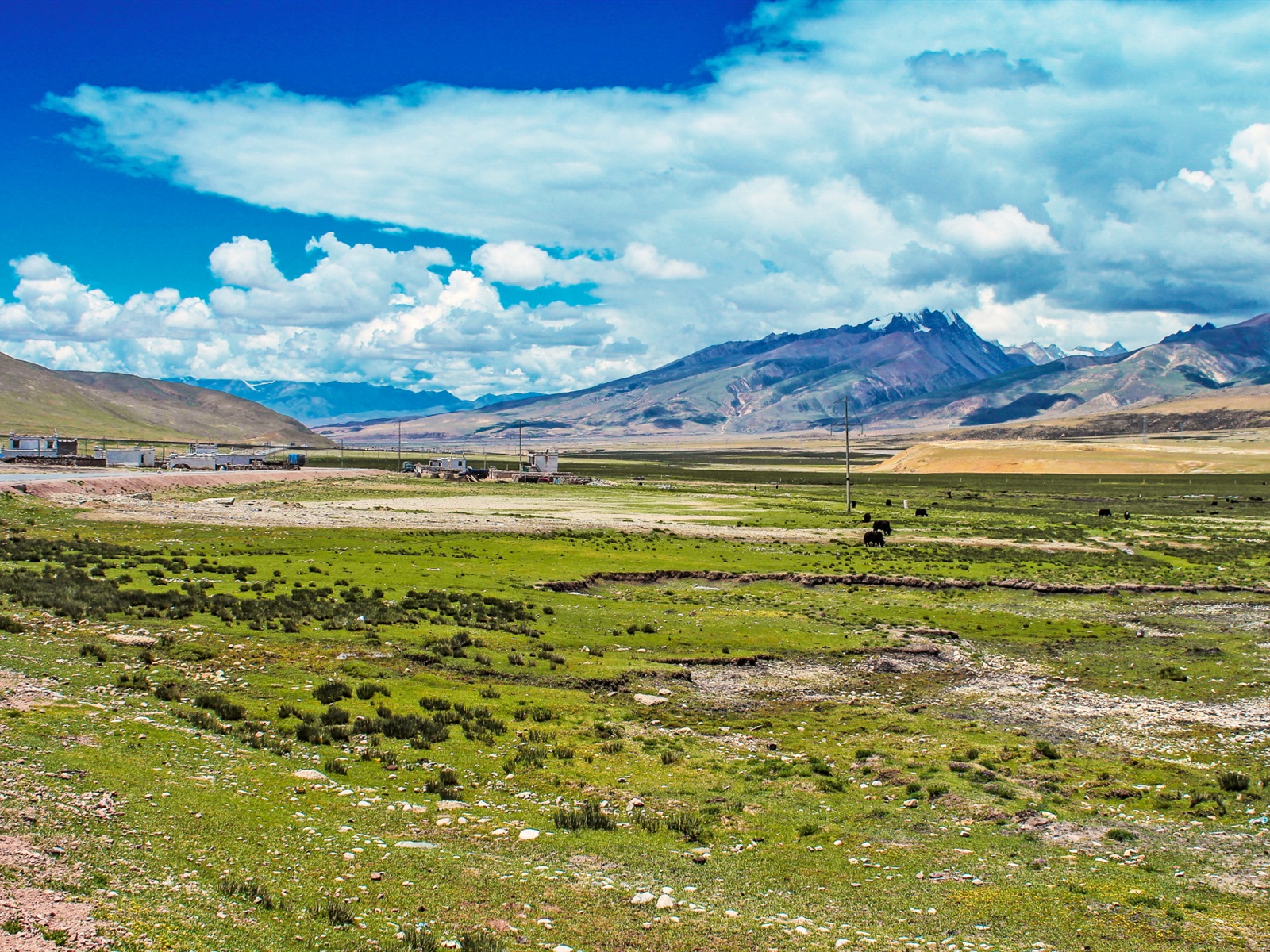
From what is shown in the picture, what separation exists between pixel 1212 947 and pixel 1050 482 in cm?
15908

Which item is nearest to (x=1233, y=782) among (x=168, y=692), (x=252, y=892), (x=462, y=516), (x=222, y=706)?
(x=252, y=892)

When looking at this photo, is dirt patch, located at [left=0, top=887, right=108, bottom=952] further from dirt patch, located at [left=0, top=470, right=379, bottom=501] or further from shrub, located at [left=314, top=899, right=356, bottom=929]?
dirt patch, located at [left=0, top=470, right=379, bottom=501]

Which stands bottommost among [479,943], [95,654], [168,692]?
[479,943]

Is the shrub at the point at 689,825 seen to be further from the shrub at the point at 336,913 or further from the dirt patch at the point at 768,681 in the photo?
the dirt patch at the point at 768,681

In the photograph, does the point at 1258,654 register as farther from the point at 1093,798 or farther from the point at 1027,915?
the point at 1027,915

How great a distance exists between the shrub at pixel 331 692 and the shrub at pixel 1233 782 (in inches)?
695

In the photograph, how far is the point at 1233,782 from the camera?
671 inches

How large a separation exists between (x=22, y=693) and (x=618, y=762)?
11.0m

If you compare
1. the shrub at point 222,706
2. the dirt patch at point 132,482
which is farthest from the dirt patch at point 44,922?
the dirt patch at point 132,482

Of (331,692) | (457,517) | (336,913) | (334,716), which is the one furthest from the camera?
(457,517)

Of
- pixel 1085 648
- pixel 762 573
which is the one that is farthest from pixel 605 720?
pixel 762 573

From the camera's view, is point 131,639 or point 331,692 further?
point 131,639

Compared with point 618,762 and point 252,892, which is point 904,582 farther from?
point 252,892

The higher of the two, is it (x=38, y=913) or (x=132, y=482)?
(x=132, y=482)
